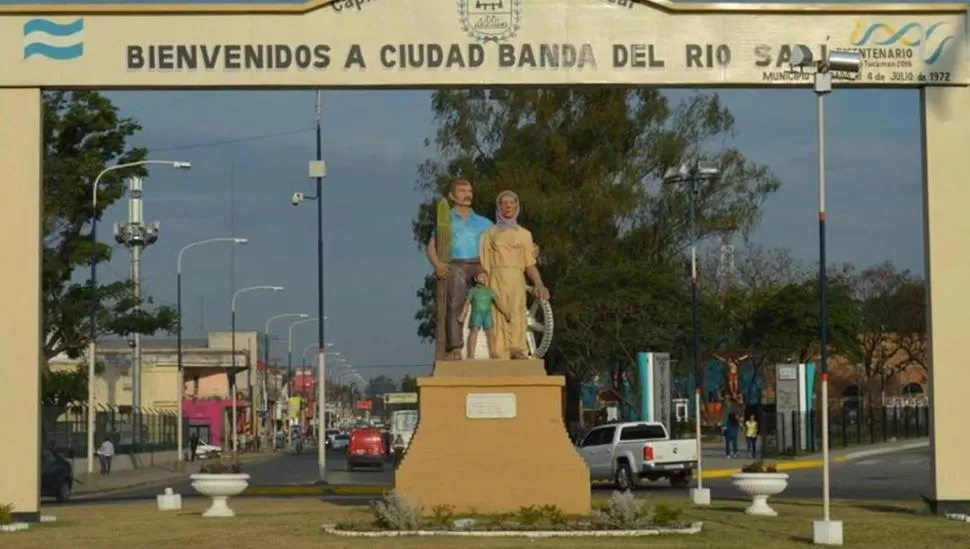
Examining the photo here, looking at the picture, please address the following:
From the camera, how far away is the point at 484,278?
24688 millimetres

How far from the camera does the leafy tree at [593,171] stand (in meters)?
58.5

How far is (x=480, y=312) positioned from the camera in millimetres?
24453

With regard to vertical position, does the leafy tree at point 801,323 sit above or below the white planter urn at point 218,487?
above

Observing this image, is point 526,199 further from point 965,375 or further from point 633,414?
point 965,375

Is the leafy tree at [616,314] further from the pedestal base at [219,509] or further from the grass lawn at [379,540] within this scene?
the pedestal base at [219,509]

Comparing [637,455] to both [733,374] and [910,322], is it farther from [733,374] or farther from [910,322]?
[910,322]

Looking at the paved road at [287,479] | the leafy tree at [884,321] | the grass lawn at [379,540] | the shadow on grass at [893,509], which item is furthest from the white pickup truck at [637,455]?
the leafy tree at [884,321]

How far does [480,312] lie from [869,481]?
775 inches

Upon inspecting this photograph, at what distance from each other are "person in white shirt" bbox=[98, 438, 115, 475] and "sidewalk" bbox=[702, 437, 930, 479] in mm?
22282

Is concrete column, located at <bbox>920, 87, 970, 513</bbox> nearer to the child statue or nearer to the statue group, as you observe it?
the statue group

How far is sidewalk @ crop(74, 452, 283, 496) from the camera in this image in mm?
Result: 50875

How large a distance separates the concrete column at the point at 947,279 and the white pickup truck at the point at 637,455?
15.2 metres

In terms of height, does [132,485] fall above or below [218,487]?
below

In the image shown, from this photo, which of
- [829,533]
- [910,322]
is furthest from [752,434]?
[910,322]
